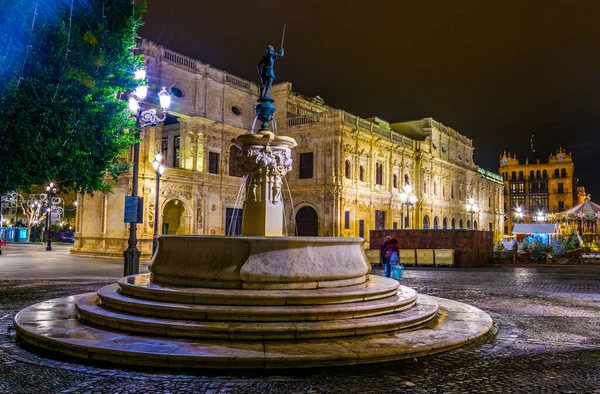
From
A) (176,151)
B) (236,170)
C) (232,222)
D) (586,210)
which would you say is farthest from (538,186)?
(176,151)

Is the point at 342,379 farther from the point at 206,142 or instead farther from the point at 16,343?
the point at 206,142

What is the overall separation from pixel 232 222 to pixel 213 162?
4098 mm

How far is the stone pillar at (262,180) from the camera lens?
10.2m

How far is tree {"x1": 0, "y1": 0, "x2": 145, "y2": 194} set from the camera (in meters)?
10.0

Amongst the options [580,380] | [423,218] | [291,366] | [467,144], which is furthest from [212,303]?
[467,144]

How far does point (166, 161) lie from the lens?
31.2 meters

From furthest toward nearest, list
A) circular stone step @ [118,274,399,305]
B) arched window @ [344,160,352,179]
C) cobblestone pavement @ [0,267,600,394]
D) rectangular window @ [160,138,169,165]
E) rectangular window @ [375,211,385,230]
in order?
rectangular window @ [375,211,385,230], arched window @ [344,160,352,179], rectangular window @ [160,138,169,165], circular stone step @ [118,274,399,305], cobblestone pavement @ [0,267,600,394]

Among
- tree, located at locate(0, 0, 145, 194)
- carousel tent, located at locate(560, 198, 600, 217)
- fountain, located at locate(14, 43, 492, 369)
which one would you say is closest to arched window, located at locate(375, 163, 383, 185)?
carousel tent, located at locate(560, 198, 600, 217)

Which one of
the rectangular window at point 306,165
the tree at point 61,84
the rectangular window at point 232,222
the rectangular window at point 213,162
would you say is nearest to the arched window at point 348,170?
the rectangular window at point 306,165

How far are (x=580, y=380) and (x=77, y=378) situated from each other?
492cm

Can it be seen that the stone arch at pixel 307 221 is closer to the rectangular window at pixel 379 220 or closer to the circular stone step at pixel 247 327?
the rectangular window at pixel 379 220

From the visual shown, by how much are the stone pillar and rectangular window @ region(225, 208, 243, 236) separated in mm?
20125

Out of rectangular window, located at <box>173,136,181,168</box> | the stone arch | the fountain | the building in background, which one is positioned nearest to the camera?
the fountain

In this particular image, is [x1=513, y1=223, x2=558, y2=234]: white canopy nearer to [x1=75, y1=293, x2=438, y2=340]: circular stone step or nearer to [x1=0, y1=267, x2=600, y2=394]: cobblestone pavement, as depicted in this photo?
[x1=0, y1=267, x2=600, y2=394]: cobblestone pavement
